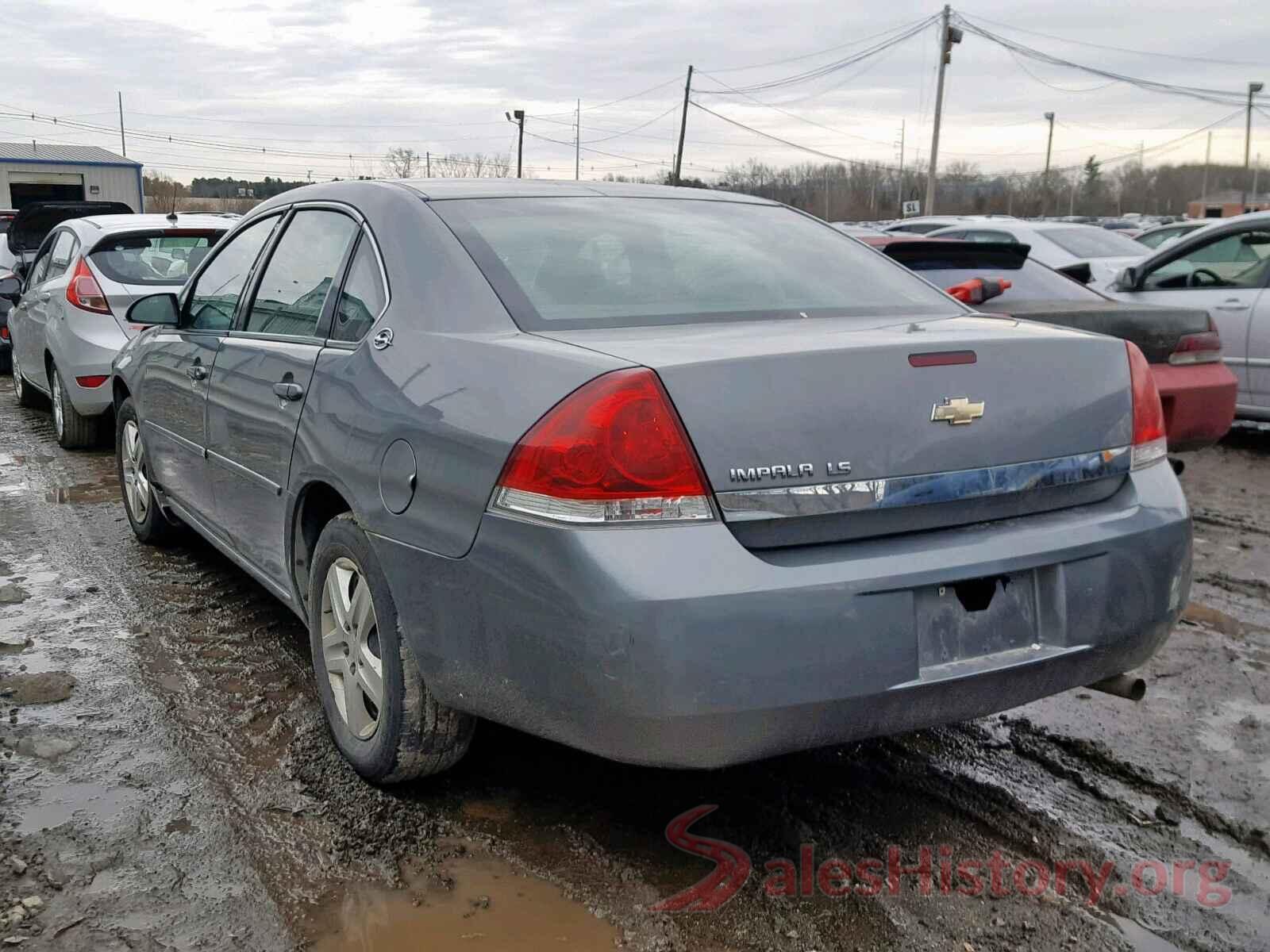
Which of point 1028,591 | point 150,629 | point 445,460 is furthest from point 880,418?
point 150,629

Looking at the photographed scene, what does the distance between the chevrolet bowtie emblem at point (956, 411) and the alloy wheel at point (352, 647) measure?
55.5 inches

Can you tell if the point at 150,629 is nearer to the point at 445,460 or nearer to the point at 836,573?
the point at 445,460

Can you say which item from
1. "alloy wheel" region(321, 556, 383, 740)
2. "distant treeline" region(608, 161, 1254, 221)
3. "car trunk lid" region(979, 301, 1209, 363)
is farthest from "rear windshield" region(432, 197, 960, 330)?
"distant treeline" region(608, 161, 1254, 221)

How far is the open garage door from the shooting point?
59.0m

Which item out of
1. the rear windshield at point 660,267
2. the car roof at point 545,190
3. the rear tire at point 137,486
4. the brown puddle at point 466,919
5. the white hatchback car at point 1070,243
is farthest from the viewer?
the white hatchback car at point 1070,243

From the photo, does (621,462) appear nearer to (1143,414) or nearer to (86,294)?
(1143,414)

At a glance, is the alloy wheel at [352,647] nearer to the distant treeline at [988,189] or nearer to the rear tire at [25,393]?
the rear tire at [25,393]

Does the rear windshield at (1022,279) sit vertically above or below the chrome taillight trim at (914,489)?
above

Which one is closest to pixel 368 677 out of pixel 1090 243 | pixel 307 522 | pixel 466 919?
pixel 307 522

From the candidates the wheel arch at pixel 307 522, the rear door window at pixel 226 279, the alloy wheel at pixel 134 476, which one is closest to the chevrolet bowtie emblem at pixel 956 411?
the wheel arch at pixel 307 522

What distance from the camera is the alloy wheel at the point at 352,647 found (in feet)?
10.1

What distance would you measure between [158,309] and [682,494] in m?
3.10
